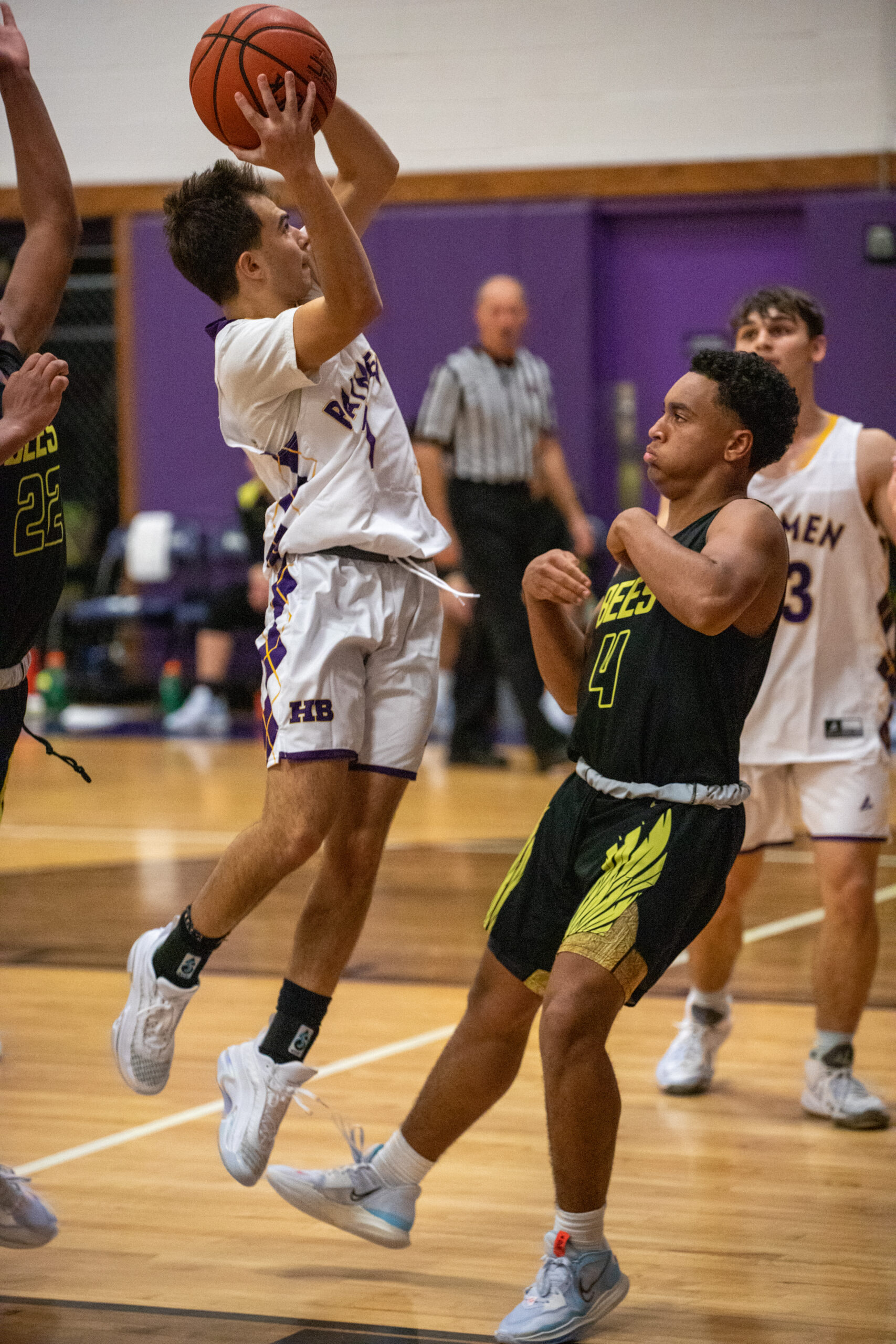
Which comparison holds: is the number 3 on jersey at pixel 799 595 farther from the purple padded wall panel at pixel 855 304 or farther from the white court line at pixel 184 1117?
the purple padded wall panel at pixel 855 304

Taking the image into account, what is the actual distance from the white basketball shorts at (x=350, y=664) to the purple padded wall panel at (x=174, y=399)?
8.06m

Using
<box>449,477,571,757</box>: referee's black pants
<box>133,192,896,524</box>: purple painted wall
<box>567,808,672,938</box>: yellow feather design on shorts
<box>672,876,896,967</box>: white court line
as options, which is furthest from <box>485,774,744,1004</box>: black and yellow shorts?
<box>133,192,896,524</box>: purple painted wall

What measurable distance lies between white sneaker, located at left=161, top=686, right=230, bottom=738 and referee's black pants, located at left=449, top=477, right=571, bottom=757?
8.26 ft

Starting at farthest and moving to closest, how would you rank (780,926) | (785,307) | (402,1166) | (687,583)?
1. (780,926)
2. (785,307)
3. (402,1166)
4. (687,583)

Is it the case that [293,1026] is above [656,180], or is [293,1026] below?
below

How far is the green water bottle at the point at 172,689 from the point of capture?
416 inches

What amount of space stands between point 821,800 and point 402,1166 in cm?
141

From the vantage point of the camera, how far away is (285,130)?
2.80 metres

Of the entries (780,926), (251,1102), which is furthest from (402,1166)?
(780,926)

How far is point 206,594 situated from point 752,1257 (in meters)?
8.14

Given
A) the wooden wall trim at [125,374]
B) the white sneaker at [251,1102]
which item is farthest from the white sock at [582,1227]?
the wooden wall trim at [125,374]

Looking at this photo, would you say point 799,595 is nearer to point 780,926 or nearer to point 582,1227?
point 582,1227

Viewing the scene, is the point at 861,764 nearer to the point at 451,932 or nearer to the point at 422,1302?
the point at 422,1302

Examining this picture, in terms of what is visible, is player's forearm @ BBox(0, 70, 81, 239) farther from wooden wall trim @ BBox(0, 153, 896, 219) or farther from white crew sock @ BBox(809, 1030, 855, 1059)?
wooden wall trim @ BBox(0, 153, 896, 219)
